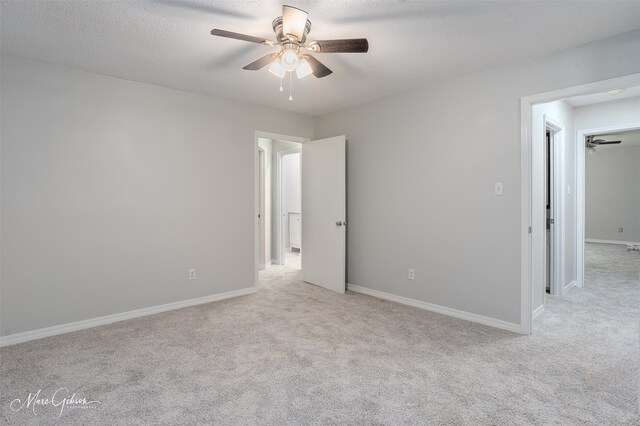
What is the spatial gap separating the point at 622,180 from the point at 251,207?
8878mm

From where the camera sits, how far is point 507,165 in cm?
304

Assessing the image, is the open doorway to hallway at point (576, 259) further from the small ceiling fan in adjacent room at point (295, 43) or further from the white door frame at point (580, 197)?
the small ceiling fan in adjacent room at point (295, 43)

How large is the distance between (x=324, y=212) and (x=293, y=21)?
2798 mm

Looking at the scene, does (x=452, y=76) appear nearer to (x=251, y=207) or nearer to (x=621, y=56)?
(x=621, y=56)

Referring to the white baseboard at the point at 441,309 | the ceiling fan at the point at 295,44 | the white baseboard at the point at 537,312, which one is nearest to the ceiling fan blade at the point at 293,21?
the ceiling fan at the point at 295,44

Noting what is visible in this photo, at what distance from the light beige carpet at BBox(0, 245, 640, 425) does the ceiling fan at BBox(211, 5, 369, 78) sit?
6.74ft

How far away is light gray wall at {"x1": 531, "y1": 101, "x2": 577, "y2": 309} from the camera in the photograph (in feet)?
10.9

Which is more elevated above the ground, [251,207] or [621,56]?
[621,56]

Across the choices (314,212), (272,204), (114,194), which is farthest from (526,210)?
(272,204)

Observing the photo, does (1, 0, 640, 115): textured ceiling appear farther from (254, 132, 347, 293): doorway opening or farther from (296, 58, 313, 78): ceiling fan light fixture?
(254, 132, 347, 293): doorway opening

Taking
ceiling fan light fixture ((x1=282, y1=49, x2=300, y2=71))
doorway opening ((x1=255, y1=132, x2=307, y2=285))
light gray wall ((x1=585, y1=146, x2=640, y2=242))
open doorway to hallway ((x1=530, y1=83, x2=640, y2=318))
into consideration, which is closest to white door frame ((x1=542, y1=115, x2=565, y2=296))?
open doorway to hallway ((x1=530, y1=83, x2=640, y2=318))

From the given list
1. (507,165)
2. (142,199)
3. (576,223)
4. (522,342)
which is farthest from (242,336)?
(576,223)

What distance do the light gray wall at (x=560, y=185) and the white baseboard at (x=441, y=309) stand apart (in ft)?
1.70

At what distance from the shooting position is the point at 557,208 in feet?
13.4
